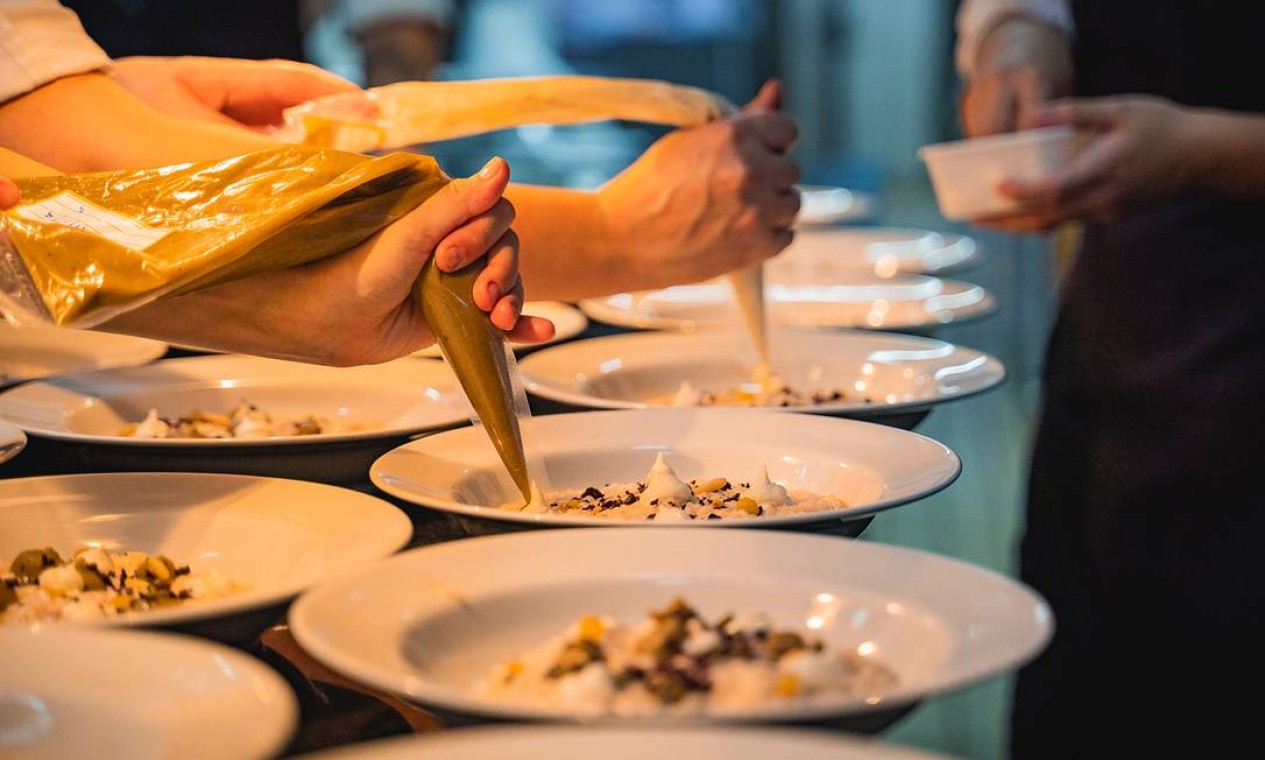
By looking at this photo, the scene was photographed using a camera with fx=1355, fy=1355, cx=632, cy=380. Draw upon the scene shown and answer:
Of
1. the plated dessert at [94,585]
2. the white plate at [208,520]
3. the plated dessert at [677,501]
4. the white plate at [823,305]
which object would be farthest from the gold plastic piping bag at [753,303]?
the plated dessert at [94,585]

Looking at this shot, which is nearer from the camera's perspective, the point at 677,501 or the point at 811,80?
the point at 677,501

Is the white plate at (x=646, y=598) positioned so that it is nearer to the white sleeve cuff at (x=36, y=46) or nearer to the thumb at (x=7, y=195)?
the thumb at (x=7, y=195)

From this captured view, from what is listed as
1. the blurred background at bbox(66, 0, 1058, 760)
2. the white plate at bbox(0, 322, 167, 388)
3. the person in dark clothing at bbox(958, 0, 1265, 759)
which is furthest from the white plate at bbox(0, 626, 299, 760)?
the blurred background at bbox(66, 0, 1058, 760)

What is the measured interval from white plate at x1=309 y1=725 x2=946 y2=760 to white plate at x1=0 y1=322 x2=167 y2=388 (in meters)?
1.21

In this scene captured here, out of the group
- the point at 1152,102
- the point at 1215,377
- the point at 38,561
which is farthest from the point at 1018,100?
the point at 38,561

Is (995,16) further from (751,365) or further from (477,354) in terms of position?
(477,354)

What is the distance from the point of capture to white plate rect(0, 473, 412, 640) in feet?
3.40

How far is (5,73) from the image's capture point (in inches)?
54.1

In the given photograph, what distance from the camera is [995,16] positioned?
2381 mm

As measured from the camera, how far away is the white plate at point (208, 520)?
3.40 feet

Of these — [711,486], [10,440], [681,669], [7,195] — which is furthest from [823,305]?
[681,669]

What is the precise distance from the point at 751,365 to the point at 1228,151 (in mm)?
769

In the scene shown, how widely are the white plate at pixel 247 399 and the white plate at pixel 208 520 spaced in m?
0.07

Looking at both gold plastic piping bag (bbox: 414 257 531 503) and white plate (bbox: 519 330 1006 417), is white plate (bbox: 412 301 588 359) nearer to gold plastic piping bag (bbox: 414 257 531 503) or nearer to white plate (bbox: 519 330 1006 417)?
white plate (bbox: 519 330 1006 417)
